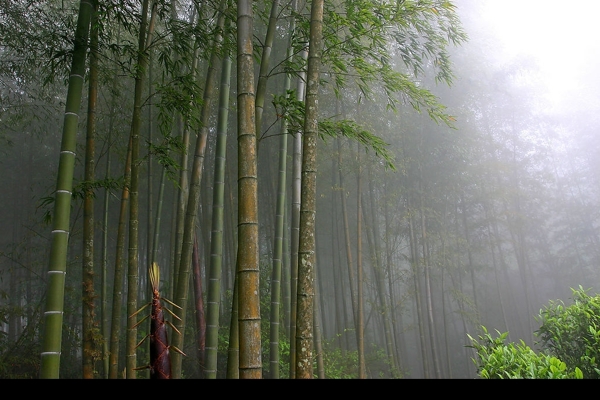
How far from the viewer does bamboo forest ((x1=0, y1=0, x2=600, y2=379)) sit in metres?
2.35

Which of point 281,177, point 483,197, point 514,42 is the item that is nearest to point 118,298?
point 281,177

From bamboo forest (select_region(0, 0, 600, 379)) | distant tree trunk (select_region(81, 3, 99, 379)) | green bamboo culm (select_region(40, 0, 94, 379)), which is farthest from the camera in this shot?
distant tree trunk (select_region(81, 3, 99, 379))

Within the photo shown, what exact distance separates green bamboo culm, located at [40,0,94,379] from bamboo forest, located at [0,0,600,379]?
1 centimetres

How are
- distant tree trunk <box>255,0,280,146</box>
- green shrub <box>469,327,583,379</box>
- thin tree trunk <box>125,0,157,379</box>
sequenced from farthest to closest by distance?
thin tree trunk <box>125,0,157,379</box>
distant tree trunk <box>255,0,280,146</box>
green shrub <box>469,327,583,379</box>

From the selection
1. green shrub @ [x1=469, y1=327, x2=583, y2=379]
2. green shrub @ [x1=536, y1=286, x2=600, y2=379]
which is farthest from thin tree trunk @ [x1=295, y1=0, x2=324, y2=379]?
green shrub @ [x1=536, y1=286, x2=600, y2=379]

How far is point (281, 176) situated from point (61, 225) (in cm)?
156

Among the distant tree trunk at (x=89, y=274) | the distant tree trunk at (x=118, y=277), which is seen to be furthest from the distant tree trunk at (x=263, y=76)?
the distant tree trunk at (x=118, y=277)

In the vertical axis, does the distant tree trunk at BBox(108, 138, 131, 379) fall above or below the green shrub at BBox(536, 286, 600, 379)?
above

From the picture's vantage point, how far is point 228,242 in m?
8.45

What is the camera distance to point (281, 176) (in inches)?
132

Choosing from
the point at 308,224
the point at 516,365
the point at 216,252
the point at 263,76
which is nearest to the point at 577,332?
the point at 516,365

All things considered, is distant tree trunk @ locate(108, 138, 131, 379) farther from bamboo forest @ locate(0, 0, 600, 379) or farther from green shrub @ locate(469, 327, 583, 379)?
green shrub @ locate(469, 327, 583, 379)

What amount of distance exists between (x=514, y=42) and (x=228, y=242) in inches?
295
